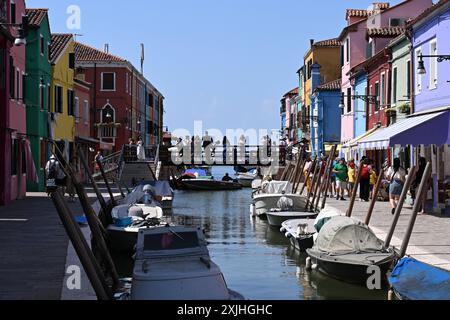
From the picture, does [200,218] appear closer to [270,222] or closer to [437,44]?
[270,222]

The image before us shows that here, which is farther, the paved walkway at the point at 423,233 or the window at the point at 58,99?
the window at the point at 58,99

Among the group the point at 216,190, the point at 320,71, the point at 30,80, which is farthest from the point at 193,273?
the point at 320,71

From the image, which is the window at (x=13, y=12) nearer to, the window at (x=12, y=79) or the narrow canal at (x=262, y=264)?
the window at (x=12, y=79)

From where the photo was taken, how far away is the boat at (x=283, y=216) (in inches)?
957

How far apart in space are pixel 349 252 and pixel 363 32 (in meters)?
24.6

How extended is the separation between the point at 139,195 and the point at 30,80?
9961 mm

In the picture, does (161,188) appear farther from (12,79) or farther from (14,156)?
(12,79)

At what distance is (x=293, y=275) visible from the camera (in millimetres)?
16109

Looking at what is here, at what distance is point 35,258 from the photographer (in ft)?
44.3

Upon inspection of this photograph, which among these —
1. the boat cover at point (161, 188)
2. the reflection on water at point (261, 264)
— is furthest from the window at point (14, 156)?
the reflection on water at point (261, 264)

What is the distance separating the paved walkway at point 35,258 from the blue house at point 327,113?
30.4 meters

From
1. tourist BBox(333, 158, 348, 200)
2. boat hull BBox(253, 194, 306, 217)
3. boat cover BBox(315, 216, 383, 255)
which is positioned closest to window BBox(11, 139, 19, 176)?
boat hull BBox(253, 194, 306, 217)

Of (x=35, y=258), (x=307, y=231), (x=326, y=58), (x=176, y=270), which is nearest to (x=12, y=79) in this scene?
(x=307, y=231)

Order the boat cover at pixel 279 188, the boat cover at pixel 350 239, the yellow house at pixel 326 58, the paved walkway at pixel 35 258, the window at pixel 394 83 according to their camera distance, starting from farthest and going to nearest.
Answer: the yellow house at pixel 326 58
the boat cover at pixel 279 188
the window at pixel 394 83
the boat cover at pixel 350 239
the paved walkway at pixel 35 258
